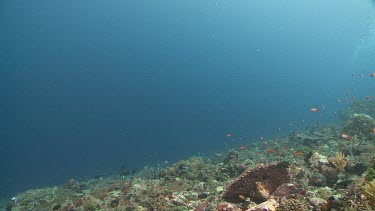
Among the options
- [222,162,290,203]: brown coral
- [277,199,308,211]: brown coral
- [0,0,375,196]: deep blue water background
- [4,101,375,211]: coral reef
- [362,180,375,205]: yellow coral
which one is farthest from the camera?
[0,0,375,196]: deep blue water background

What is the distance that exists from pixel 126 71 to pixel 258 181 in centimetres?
13087

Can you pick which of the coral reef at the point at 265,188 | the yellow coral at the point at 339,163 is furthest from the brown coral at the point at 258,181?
the yellow coral at the point at 339,163

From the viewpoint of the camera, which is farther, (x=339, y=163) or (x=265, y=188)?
(x=339, y=163)

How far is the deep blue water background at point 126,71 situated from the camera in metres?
102

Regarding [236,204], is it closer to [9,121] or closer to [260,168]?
[260,168]

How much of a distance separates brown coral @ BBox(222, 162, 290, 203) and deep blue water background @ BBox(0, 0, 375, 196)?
285ft

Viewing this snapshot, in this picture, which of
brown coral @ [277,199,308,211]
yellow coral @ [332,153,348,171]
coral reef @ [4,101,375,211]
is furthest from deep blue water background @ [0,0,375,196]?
brown coral @ [277,199,308,211]

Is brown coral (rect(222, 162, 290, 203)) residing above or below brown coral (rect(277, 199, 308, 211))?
above

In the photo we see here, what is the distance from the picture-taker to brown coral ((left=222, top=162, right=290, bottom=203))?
773 cm

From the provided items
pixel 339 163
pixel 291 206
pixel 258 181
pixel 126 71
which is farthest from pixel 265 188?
pixel 126 71

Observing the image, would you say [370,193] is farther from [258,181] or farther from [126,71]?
[126,71]

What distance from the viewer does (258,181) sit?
775 cm

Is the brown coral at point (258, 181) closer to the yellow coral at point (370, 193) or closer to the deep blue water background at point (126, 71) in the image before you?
the yellow coral at point (370, 193)

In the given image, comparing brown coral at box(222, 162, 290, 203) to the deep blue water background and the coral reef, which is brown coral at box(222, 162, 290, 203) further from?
the deep blue water background
